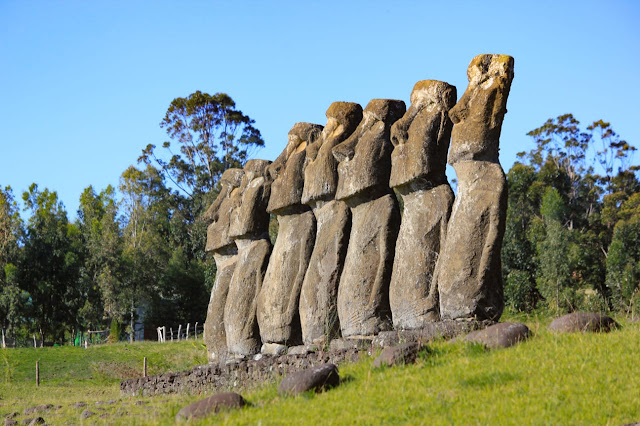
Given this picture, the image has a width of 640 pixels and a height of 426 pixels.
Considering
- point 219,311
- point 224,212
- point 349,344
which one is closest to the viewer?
point 349,344

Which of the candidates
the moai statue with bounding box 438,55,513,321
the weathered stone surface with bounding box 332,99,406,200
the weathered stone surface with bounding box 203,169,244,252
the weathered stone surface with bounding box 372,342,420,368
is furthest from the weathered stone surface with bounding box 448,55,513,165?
the weathered stone surface with bounding box 203,169,244,252

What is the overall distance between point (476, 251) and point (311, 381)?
288cm

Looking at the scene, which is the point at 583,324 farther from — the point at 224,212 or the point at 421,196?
the point at 224,212

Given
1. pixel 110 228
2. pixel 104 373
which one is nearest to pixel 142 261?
pixel 110 228

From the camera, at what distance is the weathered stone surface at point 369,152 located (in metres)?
12.7

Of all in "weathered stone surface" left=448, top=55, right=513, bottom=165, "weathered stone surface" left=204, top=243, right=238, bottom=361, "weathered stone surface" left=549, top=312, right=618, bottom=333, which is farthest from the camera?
"weathered stone surface" left=204, top=243, right=238, bottom=361

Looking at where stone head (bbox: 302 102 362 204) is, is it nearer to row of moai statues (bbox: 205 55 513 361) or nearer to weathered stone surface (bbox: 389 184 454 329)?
row of moai statues (bbox: 205 55 513 361)

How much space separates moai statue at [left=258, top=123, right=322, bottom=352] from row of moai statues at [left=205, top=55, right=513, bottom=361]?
0.02 m

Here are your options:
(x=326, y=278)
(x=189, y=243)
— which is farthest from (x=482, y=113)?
(x=189, y=243)

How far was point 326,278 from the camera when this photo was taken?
13109mm

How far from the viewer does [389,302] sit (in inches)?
477

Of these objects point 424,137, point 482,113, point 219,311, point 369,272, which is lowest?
point 219,311

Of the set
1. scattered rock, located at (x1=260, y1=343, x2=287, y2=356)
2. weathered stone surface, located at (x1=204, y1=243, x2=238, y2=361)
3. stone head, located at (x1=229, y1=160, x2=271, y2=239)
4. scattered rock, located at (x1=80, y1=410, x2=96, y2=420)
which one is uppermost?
stone head, located at (x1=229, y1=160, x2=271, y2=239)

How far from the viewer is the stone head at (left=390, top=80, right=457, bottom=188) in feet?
39.0
